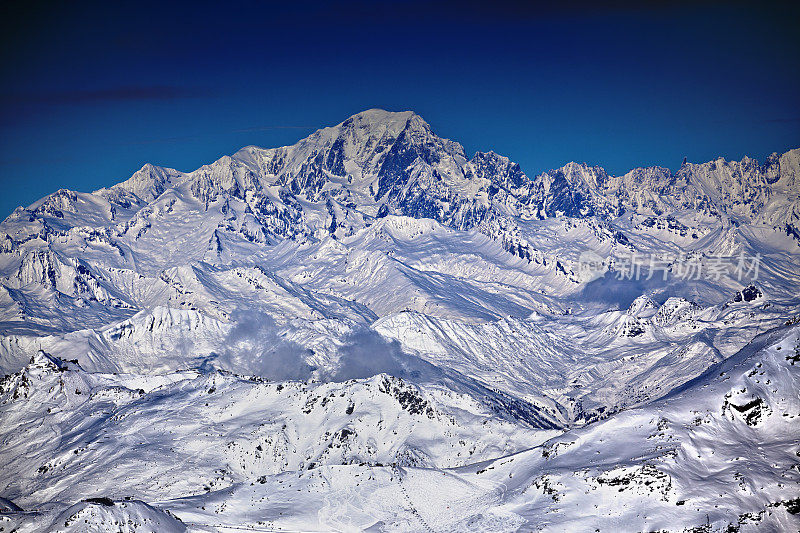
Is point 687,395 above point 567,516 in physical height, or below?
above

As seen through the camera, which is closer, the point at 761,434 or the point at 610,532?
the point at 610,532

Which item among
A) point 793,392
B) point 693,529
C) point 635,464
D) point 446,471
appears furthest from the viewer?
point 446,471

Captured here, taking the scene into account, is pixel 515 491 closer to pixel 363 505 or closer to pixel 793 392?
pixel 363 505

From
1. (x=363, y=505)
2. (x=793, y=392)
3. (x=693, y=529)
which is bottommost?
(x=693, y=529)

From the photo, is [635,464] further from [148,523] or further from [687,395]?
[148,523]

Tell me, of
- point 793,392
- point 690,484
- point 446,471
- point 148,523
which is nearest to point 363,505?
point 446,471

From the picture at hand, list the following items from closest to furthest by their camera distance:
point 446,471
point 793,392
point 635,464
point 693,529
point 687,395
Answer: point 693,529
point 635,464
point 793,392
point 687,395
point 446,471

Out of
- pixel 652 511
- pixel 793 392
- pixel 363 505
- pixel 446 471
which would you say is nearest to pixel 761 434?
Result: pixel 793 392

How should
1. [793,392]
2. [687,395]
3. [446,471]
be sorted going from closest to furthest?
[793,392]
[687,395]
[446,471]

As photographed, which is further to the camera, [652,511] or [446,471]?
[446,471]
